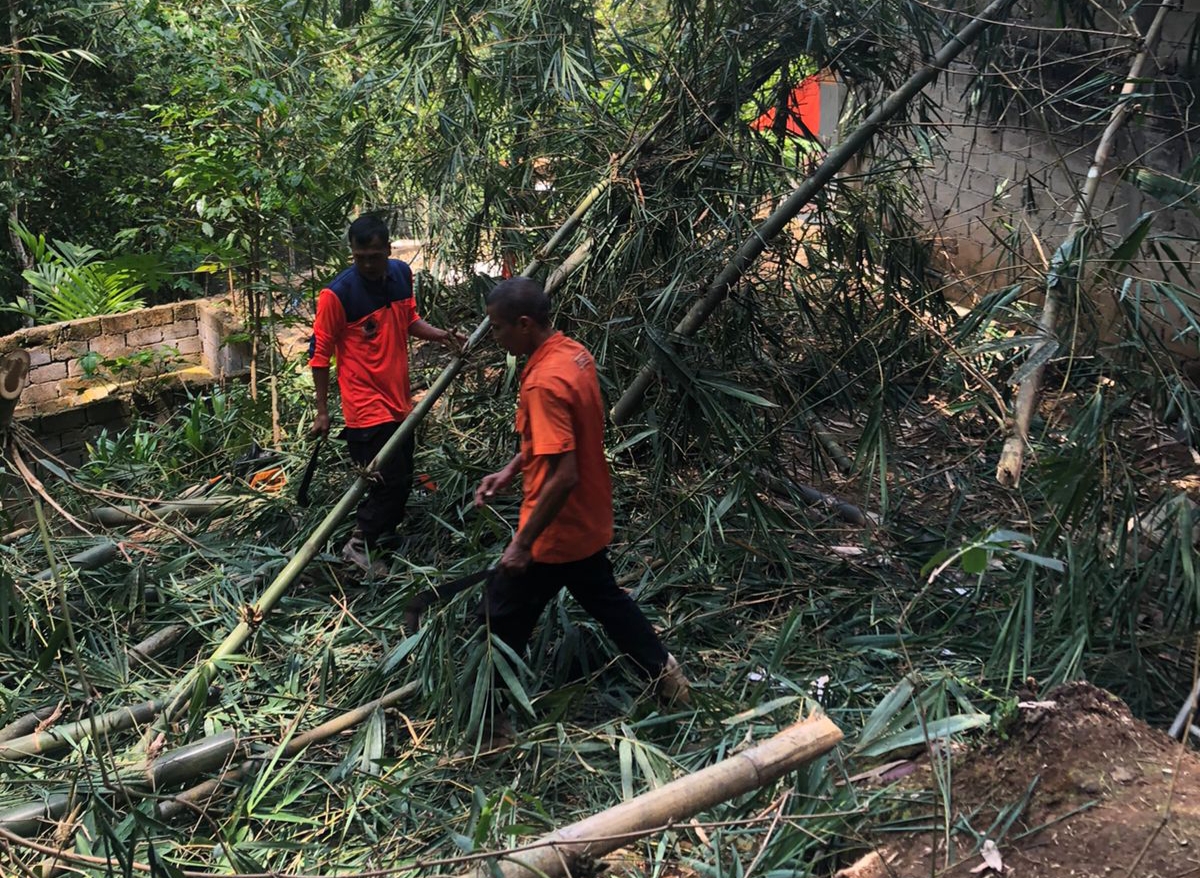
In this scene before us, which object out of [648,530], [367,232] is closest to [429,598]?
[648,530]

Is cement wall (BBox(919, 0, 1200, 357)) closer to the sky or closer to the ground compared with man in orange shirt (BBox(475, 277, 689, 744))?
closer to the sky

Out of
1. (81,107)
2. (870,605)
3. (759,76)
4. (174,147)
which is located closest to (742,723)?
(870,605)

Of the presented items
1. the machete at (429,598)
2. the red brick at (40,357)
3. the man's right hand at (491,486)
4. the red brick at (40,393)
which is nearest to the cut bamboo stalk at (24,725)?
the machete at (429,598)

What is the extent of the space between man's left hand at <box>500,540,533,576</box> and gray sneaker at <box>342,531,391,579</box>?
1.30m

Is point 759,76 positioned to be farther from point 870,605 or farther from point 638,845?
point 638,845

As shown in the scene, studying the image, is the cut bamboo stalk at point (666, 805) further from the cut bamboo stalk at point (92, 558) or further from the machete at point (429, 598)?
the cut bamboo stalk at point (92, 558)

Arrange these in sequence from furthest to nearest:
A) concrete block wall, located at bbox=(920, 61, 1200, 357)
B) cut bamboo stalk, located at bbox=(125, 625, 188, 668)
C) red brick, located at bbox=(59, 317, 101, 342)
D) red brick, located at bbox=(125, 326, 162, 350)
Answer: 1. red brick, located at bbox=(125, 326, 162, 350)
2. red brick, located at bbox=(59, 317, 101, 342)
3. concrete block wall, located at bbox=(920, 61, 1200, 357)
4. cut bamboo stalk, located at bbox=(125, 625, 188, 668)

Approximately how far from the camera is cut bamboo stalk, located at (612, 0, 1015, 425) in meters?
3.81

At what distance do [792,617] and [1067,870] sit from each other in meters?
1.27

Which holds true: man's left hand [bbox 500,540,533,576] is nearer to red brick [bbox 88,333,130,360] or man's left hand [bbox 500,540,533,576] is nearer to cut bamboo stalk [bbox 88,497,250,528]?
cut bamboo stalk [bbox 88,497,250,528]

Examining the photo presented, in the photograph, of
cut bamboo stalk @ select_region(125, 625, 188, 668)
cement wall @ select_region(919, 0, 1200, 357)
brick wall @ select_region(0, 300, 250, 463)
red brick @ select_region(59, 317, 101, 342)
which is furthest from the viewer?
red brick @ select_region(59, 317, 101, 342)

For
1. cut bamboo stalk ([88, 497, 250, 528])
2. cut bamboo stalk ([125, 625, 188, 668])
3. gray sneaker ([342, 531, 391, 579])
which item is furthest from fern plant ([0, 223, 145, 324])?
cut bamboo stalk ([125, 625, 188, 668])

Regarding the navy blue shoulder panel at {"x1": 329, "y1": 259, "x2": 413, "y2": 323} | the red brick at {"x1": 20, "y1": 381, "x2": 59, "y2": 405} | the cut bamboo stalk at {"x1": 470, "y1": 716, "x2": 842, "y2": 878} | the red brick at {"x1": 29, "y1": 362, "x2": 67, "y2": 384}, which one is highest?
the navy blue shoulder panel at {"x1": 329, "y1": 259, "x2": 413, "y2": 323}

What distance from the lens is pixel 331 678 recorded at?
11.9 ft
